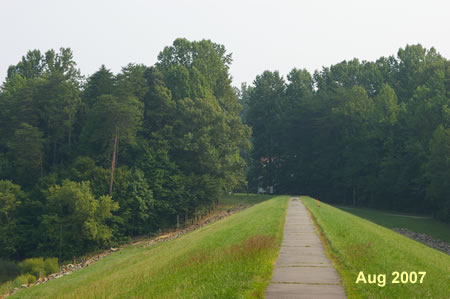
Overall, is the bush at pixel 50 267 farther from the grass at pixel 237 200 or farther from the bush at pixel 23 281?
the grass at pixel 237 200

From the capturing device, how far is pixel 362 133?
77625 millimetres

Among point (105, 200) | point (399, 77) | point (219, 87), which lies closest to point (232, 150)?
point (219, 87)

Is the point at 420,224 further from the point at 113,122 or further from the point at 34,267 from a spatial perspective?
the point at 34,267

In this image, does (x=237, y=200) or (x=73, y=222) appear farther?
(x=237, y=200)

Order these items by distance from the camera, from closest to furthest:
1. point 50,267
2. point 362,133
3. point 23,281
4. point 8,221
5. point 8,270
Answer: point 23,281
point 50,267
point 8,270
point 8,221
point 362,133

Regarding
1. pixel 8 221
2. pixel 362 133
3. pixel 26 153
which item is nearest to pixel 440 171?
pixel 362 133

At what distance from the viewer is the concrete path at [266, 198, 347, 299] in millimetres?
11516

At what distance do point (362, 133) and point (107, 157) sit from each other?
146 ft

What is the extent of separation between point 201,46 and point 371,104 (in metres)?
34.7

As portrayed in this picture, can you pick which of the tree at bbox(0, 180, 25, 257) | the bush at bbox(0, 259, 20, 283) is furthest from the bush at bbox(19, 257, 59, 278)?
the tree at bbox(0, 180, 25, 257)

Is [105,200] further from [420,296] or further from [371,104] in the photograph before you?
[371,104]

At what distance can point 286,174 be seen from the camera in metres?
94.9

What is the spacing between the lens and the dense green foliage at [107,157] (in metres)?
52.2

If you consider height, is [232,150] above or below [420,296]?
above
